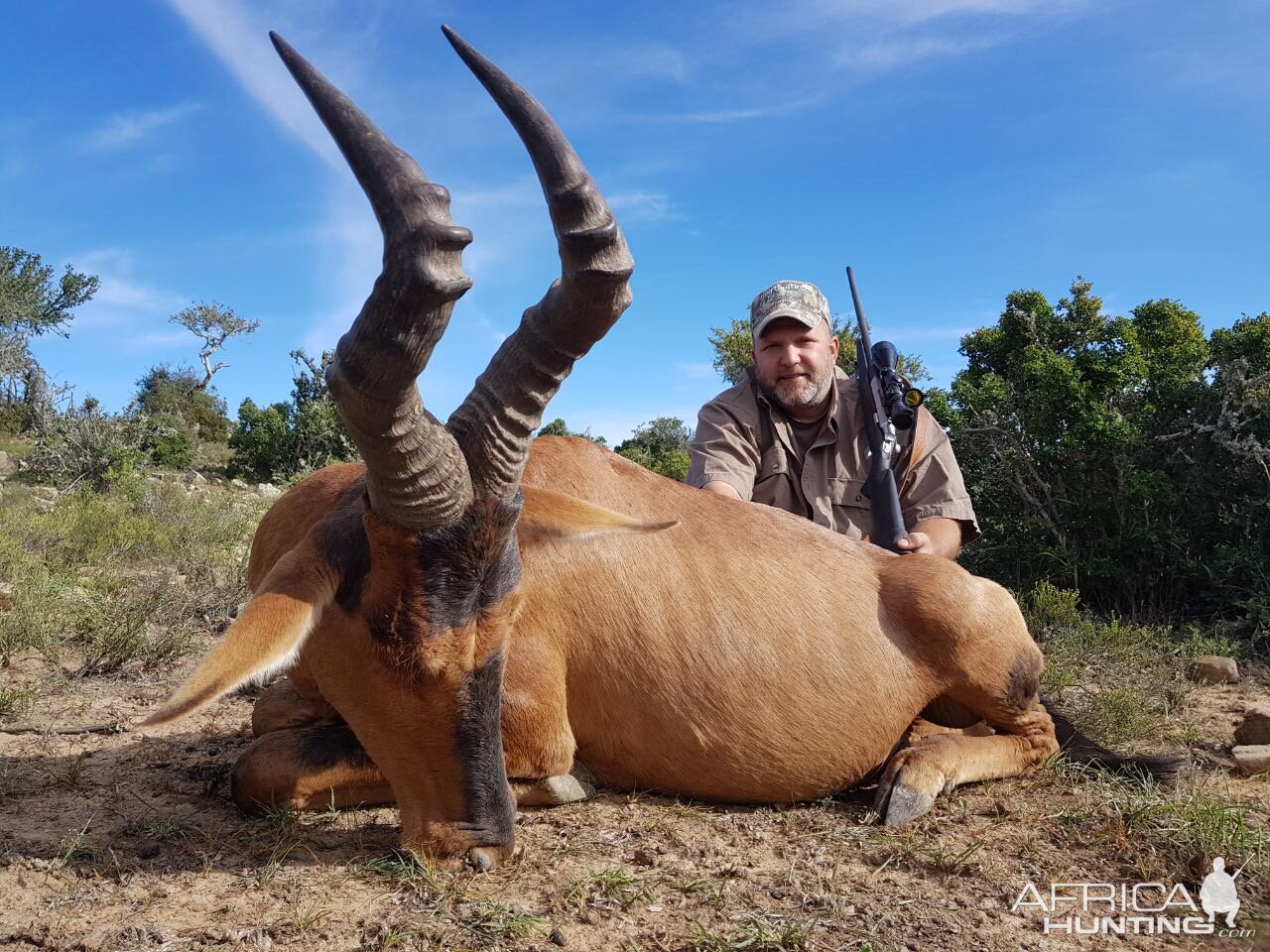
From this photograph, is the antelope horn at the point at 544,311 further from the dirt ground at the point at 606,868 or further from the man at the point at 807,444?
the man at the point at 807,444

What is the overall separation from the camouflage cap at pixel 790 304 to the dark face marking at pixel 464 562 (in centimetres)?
392

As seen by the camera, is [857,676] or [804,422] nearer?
[857,676]

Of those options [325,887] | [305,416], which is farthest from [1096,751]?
[305,416]

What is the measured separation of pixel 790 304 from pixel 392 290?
4.57m

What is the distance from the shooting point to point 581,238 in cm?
299

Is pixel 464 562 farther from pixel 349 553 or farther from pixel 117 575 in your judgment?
pixel 117 575

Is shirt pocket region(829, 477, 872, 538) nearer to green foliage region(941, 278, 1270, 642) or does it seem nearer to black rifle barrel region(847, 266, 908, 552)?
black rifle barrel region(847, 266, 908, 552)

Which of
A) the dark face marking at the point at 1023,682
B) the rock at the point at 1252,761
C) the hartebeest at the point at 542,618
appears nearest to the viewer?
the hartebeest at the point at 542,618

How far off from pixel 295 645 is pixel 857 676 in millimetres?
2593

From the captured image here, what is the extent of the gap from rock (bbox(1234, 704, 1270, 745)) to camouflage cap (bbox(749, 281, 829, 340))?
361cm

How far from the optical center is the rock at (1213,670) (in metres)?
6.88

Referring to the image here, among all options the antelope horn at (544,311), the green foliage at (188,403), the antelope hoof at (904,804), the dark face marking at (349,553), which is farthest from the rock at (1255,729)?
the green foliage at (188,403)

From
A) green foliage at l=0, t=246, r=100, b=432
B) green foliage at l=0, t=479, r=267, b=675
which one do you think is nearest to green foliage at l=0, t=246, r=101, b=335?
green foliage at l=0, t=246, r=100, b=432

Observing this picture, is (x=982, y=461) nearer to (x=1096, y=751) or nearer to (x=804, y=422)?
(x=804, y=422)
